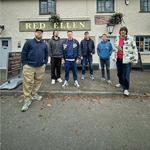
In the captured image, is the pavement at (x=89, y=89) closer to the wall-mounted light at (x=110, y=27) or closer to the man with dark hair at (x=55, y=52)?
the man with dark hair at (x=55, y=52)

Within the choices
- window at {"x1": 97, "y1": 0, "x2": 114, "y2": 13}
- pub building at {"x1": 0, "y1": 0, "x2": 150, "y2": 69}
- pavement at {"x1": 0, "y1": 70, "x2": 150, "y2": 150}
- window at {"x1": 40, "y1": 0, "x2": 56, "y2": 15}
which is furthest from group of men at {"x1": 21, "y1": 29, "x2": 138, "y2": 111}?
window at {"x1": 40, "y1": 0, "x2": 56, "y2": 15}

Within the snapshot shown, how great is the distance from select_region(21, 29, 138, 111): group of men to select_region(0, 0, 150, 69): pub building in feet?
19.4

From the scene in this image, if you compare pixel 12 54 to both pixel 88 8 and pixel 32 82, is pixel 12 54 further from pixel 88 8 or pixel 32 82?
pixel 88 8

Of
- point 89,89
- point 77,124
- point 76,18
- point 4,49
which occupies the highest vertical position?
point 76,18

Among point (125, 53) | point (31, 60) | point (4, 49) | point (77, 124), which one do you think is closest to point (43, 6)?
point (4, 49)

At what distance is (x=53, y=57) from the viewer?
10305 millimetres

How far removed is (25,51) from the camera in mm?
7520

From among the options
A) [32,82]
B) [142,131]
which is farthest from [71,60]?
[142,131]

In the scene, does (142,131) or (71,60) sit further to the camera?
(71,60)

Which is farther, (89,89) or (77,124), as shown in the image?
(89,89)

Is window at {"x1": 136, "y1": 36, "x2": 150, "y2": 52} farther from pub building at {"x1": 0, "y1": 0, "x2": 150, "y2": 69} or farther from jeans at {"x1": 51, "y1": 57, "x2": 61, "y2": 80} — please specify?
jeans at {"x1": 51, "y1": 57, "x2": 61, "y2": 80}

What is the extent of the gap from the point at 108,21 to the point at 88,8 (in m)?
1.45

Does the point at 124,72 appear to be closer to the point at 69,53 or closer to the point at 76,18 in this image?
the point at 69,53

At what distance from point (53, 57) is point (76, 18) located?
23.7 feet
